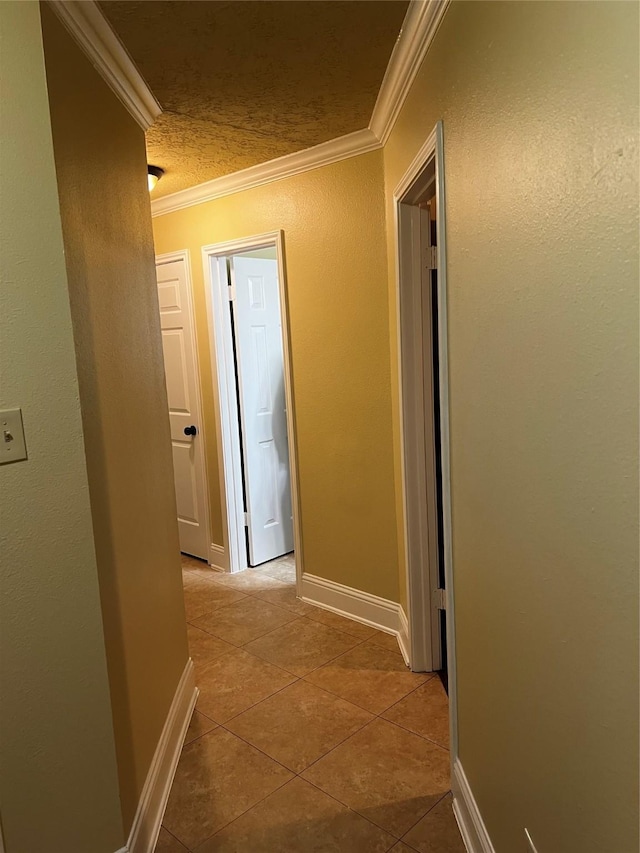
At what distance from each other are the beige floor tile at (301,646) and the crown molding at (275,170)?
2.29 m

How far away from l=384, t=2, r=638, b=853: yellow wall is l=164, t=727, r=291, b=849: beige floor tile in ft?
2.58

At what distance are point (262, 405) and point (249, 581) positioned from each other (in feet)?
3.65

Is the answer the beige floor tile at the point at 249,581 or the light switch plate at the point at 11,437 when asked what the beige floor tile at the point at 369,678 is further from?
the light switch plate at the point at 11,437

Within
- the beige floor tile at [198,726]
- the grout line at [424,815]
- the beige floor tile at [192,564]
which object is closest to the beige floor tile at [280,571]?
the beige floor tile at [192,564]

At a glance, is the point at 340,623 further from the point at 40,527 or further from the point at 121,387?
the point at 40,527

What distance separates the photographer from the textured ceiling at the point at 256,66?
64.5 inches

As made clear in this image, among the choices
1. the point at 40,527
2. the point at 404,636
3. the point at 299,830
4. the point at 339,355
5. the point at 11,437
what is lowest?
the point at 299,830

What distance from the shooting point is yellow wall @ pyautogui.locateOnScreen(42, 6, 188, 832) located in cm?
155

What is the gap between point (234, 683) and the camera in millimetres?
2613

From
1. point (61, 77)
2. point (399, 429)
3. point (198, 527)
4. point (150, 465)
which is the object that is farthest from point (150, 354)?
point (198, 527)

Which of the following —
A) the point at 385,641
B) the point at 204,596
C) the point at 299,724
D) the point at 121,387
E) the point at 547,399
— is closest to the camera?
the point at 547,399

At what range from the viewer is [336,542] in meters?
3.18

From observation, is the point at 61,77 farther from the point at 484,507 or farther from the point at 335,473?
the point at 335,473

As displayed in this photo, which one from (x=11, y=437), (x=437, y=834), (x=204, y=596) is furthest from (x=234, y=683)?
(x=11, y=437)
